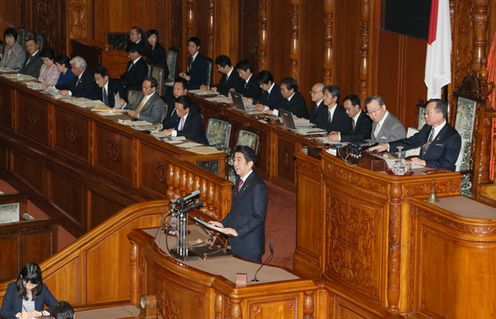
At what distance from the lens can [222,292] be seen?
7.63 m

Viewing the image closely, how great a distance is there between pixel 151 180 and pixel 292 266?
2.34 metres

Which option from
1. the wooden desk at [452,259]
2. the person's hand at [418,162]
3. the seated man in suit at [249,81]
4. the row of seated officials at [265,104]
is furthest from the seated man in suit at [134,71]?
the wooden desk at [452,259]

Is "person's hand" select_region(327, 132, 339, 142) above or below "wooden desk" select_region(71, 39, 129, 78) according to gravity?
below

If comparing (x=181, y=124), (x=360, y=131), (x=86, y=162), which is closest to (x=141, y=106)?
(x=86, y=162)

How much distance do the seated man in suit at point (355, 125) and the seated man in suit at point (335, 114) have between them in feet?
1.32

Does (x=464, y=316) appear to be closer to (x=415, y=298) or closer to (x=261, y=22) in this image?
(x=415, y=298)

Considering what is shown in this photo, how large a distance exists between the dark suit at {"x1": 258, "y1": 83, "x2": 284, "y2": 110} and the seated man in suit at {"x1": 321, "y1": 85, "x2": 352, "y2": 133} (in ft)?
5.07

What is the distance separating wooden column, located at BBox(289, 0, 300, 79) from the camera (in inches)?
586

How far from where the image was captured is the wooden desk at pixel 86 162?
10.3 m

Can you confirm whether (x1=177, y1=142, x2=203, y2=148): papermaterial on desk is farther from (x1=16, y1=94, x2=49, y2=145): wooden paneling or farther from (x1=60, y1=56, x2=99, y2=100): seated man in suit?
(x1=60, y1=56, x2=99, y2=100): seated man in suit

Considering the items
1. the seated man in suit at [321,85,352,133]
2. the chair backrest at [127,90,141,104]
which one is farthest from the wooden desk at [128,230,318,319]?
the chair backrest at [127,90,141,104]

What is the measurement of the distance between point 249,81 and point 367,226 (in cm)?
676

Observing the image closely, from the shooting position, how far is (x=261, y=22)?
15.8 meters

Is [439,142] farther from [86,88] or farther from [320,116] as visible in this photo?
[86,88]
